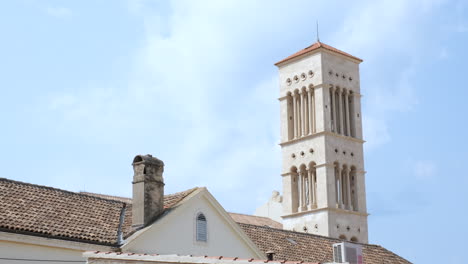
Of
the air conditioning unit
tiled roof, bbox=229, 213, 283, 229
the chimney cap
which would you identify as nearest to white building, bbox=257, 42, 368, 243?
tiled roof, bbox=229, 213, 283, 229

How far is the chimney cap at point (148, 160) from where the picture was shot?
28550mm

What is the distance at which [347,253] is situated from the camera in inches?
1281

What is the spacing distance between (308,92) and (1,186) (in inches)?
1759

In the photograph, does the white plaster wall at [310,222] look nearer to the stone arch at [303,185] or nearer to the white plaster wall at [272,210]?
the stone arch at [303,185]

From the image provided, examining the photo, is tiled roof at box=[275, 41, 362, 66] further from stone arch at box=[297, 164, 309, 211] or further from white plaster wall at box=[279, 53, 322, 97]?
stone arch at box=[297, 164, 309, 211]

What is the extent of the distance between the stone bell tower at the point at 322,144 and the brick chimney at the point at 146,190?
123 feet

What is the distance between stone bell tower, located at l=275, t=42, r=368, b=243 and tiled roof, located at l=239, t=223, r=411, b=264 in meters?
26.3

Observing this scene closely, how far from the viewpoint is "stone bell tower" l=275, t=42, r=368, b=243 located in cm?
6600

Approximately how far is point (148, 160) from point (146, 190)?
3.67ft

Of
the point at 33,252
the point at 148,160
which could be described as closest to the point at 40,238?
the point at 33,252

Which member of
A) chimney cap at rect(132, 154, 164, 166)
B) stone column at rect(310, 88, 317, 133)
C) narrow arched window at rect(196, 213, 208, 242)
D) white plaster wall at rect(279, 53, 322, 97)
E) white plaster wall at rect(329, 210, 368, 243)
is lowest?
narrow arched window at rect(196, 213, 208, 242)

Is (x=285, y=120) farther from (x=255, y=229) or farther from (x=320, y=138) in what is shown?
(x=255, y=229)

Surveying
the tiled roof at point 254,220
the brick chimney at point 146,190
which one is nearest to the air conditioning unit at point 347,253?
the brick chimney at point 146,190

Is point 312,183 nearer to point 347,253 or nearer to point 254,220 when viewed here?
point 254,220
